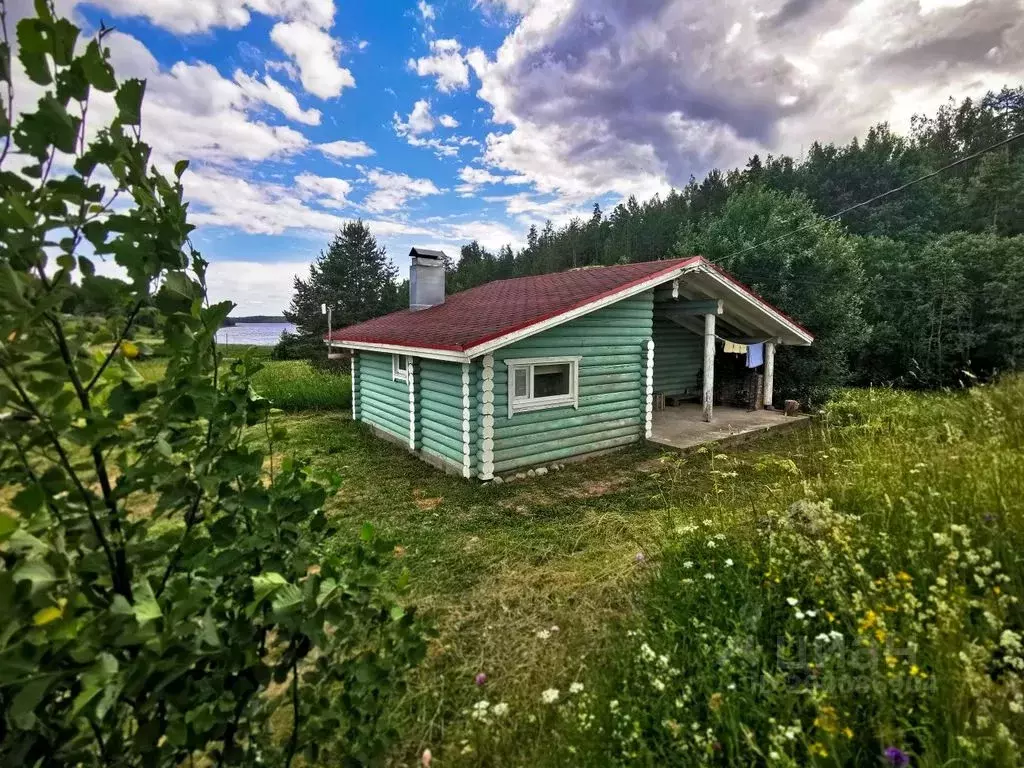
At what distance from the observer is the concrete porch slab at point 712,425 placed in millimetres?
8891

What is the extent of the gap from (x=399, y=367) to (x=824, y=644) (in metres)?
7.91

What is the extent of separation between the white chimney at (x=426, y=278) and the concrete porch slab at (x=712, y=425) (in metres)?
6.51

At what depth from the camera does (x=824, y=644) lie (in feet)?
6.94

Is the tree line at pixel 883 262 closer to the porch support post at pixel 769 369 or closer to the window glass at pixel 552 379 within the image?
the porch support post at pixel 769 369

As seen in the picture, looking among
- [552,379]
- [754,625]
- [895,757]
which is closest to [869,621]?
[754,625]

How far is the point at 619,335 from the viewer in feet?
27.6

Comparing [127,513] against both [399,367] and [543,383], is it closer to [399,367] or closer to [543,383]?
[543,383]

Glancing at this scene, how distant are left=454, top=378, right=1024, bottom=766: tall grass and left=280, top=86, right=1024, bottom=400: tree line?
467 inches

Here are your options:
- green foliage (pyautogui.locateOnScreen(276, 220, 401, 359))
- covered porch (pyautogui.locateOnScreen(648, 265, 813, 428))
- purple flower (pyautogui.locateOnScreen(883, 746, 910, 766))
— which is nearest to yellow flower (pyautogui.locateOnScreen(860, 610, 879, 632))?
purple flower (pyautogui.locateOnScreen(883, 746, 910, 766))

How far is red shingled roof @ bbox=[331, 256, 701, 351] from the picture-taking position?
6.83 m

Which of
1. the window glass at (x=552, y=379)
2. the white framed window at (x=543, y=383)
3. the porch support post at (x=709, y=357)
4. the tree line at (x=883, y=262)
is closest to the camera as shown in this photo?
the white framed window at (x=543, y=383)

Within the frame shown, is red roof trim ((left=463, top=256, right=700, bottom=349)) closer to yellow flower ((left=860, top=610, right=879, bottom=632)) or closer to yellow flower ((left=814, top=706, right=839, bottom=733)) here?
yellow flower ((left=860, top=610, right=879, bottom=632))

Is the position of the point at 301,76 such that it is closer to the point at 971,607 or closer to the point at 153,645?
the point at 153,645

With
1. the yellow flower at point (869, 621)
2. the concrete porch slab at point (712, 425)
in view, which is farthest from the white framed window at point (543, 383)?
the yellow flower at point (869, 621)
